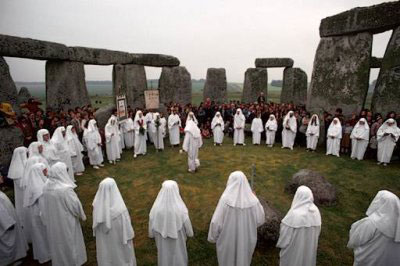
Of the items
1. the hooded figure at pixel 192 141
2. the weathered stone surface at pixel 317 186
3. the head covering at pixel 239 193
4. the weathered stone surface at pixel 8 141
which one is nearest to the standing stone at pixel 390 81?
the weathered stone surface at pixel 317 186

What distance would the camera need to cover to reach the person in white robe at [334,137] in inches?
449

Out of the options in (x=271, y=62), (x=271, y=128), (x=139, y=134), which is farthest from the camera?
(x=271, y=62)

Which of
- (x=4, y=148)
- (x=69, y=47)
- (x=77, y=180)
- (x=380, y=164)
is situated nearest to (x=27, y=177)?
(x=77, y=180)

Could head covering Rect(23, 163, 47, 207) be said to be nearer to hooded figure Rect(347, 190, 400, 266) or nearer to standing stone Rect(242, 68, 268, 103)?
hooded figure Rect(347, 190, 400, 266)

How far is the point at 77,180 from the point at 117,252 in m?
5.76

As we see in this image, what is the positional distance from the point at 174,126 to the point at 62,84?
648 centimetres

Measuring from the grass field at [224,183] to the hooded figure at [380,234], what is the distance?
121 centimetres

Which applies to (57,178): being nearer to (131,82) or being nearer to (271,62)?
(131,82)

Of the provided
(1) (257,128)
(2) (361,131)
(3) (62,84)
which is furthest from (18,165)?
(2) (361,131)

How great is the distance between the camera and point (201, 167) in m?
10.3

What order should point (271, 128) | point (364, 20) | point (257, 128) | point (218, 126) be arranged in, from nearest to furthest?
point (364, 20), point (271, 128), point (218, 126), point (257, 128)

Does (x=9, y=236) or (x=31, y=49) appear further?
(x=31, y=49)

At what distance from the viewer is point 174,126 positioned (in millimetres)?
13328

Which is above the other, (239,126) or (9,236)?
(239,126)
